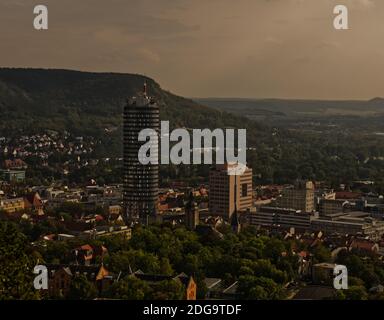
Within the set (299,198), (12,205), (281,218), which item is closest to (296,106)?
(281,218)

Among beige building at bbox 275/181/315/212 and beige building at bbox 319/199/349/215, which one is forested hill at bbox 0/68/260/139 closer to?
beige building at bbox 275/181/315/212

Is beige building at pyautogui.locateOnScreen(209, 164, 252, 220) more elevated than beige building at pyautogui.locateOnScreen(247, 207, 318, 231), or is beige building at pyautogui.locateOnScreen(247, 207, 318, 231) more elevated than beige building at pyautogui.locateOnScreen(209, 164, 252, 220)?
beige building at pyautogui.locateOnScreen(209, 164, 252, 220)

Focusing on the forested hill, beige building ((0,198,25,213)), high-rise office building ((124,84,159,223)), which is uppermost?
the forested hill

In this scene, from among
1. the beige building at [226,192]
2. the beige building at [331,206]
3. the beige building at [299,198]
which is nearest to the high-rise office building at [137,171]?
the beige building at [226,192]

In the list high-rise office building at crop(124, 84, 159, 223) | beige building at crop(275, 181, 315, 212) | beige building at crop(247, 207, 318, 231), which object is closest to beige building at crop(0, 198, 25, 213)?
high-rise office building at crop(124, 84, 159, 223)

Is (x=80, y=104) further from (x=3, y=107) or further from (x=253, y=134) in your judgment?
(x=253, y=134)

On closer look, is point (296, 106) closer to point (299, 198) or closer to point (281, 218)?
point (281, 218)

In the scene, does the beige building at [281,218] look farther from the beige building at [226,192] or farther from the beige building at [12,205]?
the beige building at [12,205]

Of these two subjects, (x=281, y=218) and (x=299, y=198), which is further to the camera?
(x=299, y=198)
